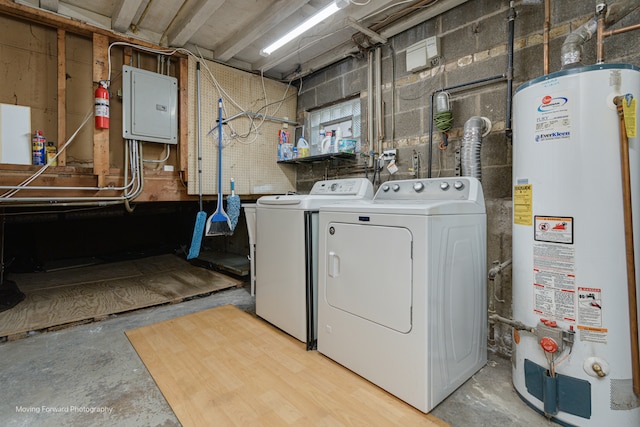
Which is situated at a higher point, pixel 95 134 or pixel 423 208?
pixel 95 134

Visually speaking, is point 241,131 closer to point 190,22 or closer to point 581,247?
point 190,22

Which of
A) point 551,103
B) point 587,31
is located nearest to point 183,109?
point 551,103

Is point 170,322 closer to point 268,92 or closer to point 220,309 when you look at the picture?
point 220,309

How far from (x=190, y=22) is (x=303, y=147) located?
158cm

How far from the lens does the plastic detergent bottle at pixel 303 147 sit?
3.46 meters

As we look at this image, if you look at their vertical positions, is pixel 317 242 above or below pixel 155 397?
above

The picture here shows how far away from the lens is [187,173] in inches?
119

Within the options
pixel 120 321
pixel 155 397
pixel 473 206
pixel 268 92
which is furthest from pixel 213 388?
pixel 268 92

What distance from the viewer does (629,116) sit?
1222mm

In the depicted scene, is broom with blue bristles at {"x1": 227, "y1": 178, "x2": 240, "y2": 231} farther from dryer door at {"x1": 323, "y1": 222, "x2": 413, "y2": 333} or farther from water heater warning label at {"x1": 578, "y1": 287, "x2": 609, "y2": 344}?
water heater warning label at {"x1": 578, "y1": 287, "x2": 609, "y2": 344}

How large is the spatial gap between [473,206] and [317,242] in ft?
3.33

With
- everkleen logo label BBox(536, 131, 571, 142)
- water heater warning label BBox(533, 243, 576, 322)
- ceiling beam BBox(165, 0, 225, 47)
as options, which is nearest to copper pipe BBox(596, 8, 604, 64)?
everkleen logo label BBox(536, 131, 571, 142)

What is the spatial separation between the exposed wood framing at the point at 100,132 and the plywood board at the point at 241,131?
0.71 metres

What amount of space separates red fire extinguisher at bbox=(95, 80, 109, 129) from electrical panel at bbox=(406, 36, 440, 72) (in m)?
2.60
